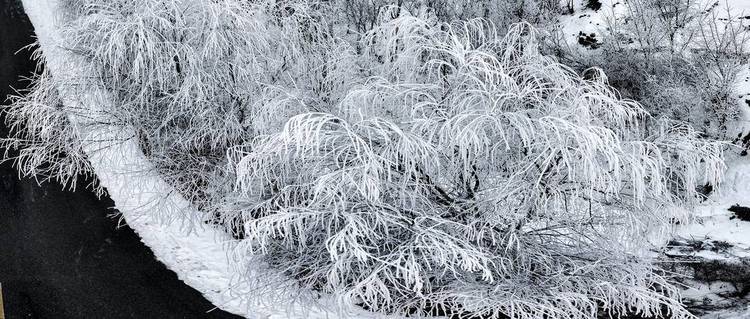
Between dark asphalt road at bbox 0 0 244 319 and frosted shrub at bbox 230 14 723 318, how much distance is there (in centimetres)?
184

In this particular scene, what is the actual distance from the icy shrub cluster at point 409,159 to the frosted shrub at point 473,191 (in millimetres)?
39

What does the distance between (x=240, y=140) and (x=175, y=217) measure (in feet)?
5.55

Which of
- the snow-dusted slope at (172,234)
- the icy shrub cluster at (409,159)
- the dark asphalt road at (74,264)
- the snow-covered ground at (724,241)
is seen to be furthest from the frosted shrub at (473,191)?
the dark asphalt road at (74,264)

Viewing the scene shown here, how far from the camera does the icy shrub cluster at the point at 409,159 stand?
26.0ft

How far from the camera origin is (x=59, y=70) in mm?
11422

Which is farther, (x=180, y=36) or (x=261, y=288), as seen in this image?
(x=180, y=36)

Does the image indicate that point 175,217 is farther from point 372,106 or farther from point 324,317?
point 372,106

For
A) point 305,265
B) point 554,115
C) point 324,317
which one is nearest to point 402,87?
point 554,115

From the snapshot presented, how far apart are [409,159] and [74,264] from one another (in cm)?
558

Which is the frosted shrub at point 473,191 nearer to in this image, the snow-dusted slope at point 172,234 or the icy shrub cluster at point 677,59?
the snow-dusted slope at point 172,234

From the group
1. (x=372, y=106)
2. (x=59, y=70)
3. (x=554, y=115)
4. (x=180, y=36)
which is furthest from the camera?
(x=59, y=70)

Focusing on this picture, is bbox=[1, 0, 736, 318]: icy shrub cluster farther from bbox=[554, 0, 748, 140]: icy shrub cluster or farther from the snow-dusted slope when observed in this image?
bbox=[554, 0, 748, 140]: icy shrub cluster

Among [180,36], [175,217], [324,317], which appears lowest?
[324,317]

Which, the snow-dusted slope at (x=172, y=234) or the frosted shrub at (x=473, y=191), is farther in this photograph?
the snow-dusted slope at (x=172, y=234)
